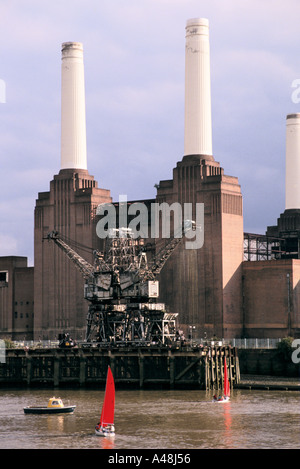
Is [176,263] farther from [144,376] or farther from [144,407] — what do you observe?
[144,407]

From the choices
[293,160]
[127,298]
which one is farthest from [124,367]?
[293,160]

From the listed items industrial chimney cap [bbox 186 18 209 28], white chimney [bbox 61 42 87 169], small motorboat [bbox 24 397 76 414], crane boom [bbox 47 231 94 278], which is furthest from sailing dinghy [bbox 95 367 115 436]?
white chimney [bbox 61 42 87 169]

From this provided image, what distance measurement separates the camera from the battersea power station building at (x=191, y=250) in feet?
456

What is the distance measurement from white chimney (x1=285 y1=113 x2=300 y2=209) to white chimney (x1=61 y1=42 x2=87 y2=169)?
30.5 meters

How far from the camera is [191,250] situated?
462 ft

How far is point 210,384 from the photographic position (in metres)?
108

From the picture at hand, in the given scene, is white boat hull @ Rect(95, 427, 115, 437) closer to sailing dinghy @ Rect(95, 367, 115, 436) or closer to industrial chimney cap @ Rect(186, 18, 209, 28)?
sailing dinghy @ Rect(95, 367, 115, 436)

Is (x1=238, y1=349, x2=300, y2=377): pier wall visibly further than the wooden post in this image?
Yes

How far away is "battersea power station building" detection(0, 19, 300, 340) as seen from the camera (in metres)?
139

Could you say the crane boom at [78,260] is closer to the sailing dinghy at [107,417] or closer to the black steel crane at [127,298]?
the black steel crane at [127,298]

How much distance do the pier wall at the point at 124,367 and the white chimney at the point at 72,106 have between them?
43736 millimetres

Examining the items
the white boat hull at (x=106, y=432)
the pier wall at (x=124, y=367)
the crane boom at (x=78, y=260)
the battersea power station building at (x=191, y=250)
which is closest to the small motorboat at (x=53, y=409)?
the white boat hull at (x=106, y=432)
